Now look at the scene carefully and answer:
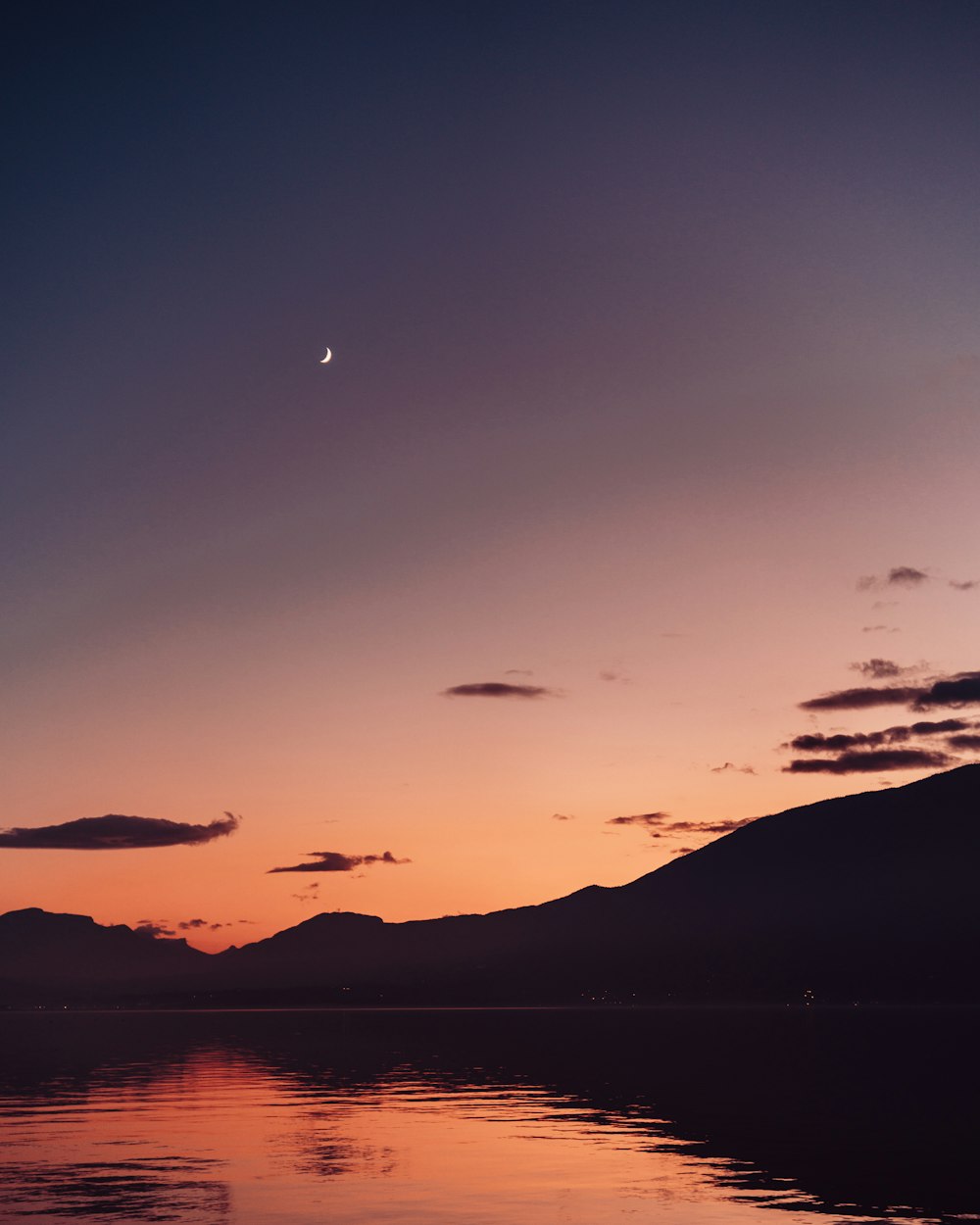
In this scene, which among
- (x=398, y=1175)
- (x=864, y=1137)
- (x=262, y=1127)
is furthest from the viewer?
(x=262, y=1127)

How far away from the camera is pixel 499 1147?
6712 cm

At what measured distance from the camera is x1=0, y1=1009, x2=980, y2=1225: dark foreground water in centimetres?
4872

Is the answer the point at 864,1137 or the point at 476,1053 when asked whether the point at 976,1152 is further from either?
the point at 476,1053

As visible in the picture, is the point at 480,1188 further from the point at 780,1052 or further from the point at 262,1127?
the point at 780,1052

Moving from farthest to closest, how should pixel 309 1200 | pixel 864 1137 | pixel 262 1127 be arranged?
pixel 262 1127 → pixel 864 1137 → pixel 309 1200

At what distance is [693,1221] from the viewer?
4538 centimetres

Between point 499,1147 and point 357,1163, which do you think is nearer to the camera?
point 357,1163

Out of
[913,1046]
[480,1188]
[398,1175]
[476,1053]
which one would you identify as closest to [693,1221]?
[480,1188]

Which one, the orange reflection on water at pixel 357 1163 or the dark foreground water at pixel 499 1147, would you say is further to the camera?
the dark foreground water at pixel 499 1147

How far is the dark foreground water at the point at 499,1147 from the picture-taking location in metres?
48.7

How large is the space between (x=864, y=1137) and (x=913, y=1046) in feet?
387

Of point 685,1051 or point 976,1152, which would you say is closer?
point 976,1152

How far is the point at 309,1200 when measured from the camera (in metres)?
50.8

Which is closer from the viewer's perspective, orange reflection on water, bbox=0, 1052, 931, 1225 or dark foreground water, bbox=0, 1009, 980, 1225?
orange reflection on water, bbox=0, 1052, 931, 1225
